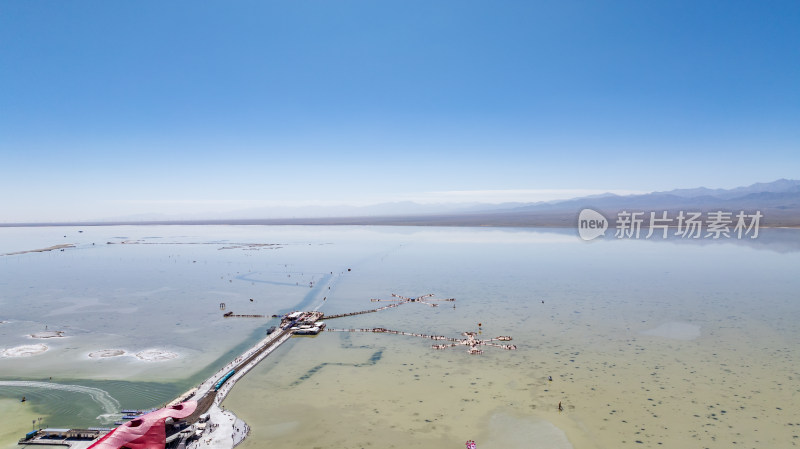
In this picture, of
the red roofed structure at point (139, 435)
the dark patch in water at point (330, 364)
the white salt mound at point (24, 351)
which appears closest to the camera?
the red roofed structure at point (139, 435)

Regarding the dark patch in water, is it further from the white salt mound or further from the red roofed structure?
the white salt mound

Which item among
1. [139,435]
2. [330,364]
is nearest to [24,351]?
[139,435]

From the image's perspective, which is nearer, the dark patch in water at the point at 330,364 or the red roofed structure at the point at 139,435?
the red roofed structure at the point at 139,435

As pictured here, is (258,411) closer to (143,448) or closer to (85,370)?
(143,448)

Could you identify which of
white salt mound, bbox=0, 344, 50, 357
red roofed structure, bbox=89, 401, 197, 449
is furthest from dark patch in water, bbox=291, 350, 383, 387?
white salt mound, bbox=0, 344, 50, 357

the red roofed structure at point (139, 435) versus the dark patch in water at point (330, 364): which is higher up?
the red roofed structure at point (139, 435)

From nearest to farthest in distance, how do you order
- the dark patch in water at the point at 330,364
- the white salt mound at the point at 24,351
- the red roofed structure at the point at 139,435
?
the red roofed structure at the point at 139,435 < the dark patch in water at the point at 330,364 < the white salt mound at the point at 24,351

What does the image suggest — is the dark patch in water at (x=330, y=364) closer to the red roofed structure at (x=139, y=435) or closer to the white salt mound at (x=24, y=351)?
the red roofed structure at (x=139, y=435)

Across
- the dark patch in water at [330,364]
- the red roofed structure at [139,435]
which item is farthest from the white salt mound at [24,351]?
the dark patch in water at [330,364]
